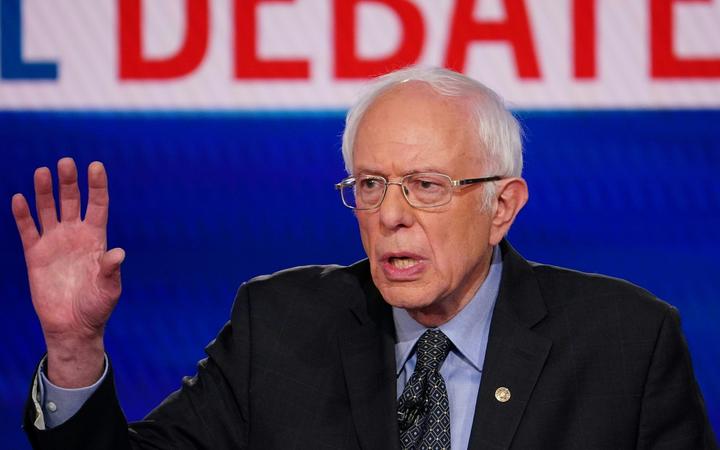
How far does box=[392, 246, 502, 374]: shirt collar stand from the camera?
2031mm

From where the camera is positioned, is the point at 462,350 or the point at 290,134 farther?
the point at 290,134

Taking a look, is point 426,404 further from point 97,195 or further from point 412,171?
point 97,195

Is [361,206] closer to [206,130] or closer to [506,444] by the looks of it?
[506,444]

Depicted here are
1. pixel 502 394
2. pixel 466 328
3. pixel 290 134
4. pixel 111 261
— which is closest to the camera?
pixel 111 261

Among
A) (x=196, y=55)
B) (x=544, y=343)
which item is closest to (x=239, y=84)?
(x=196, y=55)

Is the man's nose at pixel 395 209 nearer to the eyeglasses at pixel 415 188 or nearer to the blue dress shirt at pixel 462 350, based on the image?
the eyeglasses at pixel 415 188

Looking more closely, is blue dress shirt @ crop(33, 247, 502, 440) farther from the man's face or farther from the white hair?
the white hair

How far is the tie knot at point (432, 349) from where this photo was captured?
200cm

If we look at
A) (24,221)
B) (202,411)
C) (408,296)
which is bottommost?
(202,411)

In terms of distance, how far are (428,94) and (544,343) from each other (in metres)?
0.51

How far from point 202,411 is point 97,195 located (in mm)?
476

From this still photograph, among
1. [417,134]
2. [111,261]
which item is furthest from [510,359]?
[111,261]

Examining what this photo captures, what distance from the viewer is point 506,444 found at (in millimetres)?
1885

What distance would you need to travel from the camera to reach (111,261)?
172cm
